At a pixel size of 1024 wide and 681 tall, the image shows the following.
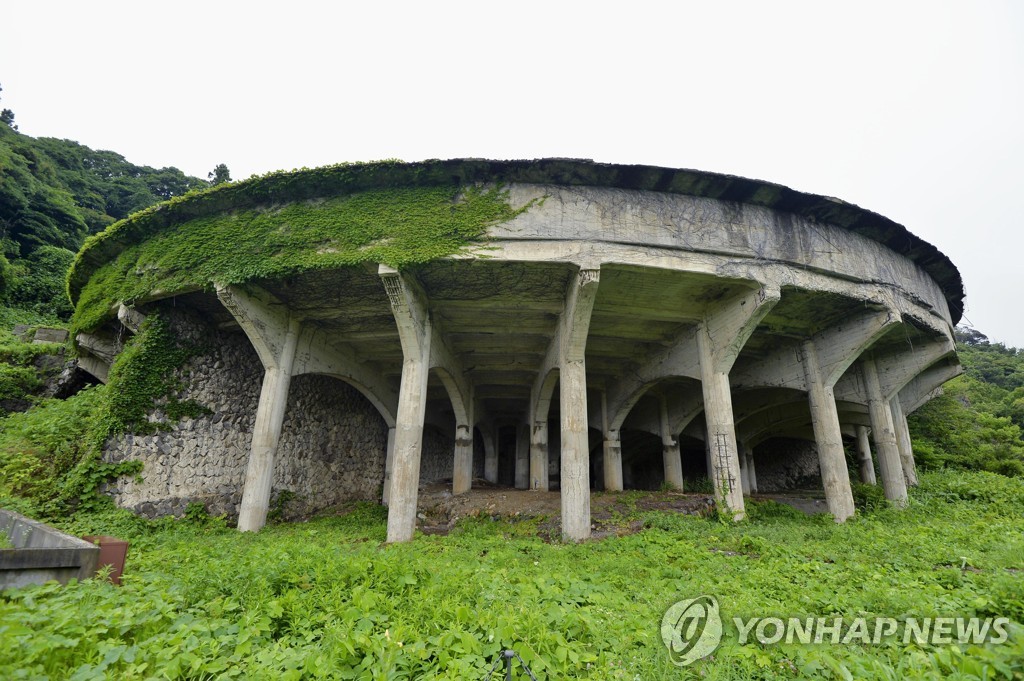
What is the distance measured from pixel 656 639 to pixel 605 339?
9.76 meters

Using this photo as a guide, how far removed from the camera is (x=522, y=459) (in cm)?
2144

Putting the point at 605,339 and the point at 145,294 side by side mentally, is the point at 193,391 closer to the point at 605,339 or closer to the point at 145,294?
the point at 145,294

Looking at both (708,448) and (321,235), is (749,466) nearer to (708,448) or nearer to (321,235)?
(708,448)

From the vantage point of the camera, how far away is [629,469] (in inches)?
1048

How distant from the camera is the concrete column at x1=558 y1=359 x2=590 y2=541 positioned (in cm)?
804

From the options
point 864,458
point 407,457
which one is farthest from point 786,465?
point 407,457

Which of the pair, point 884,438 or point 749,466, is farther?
point 749,466

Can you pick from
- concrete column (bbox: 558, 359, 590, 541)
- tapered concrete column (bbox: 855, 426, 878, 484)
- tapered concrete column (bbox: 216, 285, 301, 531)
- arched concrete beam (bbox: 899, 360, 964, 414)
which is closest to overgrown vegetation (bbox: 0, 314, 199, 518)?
tapered concrete column (bbox: 216, 285, 301, 531)

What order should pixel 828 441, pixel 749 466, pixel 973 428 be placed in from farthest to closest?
pixel 749 466, pixel 973 428, pixel 828 441

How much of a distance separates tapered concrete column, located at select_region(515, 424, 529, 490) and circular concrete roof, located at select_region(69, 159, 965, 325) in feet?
50.6

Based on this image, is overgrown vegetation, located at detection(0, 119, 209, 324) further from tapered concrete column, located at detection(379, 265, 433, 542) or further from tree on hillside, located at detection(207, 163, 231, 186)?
tapered concrete column, located at detection(379, 265, 433, 542)

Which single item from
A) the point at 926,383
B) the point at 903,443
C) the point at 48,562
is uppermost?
the point at 926,383

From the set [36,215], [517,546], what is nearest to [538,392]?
[517,546]

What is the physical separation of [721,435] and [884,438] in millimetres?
7238
